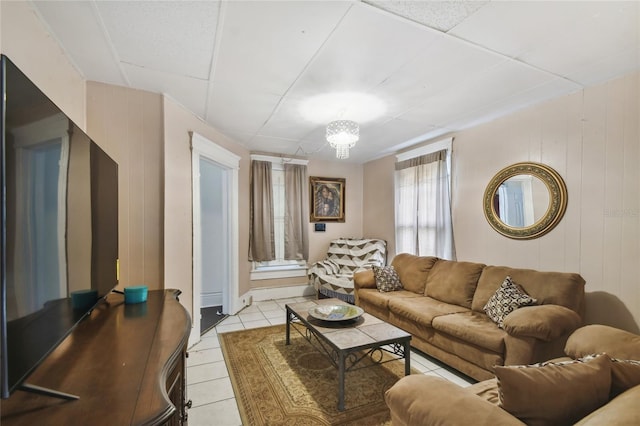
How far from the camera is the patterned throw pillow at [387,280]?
140 inches

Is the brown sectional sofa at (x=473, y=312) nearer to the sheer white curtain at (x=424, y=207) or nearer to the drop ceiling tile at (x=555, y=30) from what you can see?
the sheer white curtain at (x=424, y=207)

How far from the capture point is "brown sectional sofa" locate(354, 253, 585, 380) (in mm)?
2025

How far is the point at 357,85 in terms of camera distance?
234 cm

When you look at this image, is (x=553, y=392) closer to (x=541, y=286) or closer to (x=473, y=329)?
(x=473, y=329)

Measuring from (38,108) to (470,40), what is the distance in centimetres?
213

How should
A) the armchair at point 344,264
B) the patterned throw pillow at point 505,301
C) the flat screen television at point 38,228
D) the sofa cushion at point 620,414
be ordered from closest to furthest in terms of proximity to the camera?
the flat screen television at point 38,228
the sofa cushion at point 620,414
the patterned throw pillow at point 505,301
the armchair at point 344,264

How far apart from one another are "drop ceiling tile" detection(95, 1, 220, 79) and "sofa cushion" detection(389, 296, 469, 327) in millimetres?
2786

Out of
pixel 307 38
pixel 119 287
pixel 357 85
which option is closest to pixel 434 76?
pixel 357 85

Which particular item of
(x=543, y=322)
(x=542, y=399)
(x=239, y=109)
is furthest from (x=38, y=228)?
(x=543, y=322)

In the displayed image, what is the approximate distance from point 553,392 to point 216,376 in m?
2.37

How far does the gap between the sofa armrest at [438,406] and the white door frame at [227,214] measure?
2.43 metres

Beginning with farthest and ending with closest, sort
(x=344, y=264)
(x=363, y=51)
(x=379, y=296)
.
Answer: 1. (x=344, y=264)
2. (x=379, y=296)
3. (x=363, y=51)

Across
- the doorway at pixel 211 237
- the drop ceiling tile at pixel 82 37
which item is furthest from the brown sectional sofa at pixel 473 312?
the drop ceiling tile at pixel 82 37

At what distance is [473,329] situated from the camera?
2.28 metres
